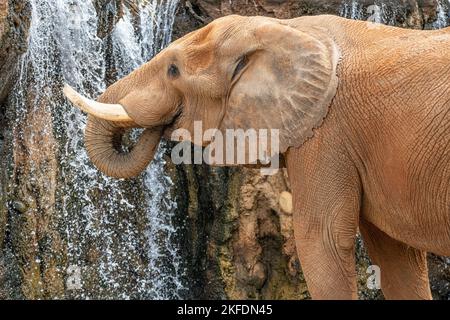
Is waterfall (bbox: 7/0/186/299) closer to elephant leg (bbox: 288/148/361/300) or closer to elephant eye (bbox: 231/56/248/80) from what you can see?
elephant eye (bbox: 231/56/248/80)

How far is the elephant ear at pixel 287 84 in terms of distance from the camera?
5.58 metres

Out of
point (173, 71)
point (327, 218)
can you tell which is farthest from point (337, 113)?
point (173, 71)

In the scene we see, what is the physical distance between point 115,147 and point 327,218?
1.25 metres

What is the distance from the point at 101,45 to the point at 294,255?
2.13 m

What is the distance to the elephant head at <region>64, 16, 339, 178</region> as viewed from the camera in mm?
5605

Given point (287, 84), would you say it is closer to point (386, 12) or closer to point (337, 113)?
point (337, 113)

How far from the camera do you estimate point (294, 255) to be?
855cm

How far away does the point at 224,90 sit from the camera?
5.82 m

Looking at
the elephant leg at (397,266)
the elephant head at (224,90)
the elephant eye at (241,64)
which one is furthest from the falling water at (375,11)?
the elephant eye at (241,64)

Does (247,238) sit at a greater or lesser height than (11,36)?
lesser

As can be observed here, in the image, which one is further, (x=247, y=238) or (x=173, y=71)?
(x=247, y=238)

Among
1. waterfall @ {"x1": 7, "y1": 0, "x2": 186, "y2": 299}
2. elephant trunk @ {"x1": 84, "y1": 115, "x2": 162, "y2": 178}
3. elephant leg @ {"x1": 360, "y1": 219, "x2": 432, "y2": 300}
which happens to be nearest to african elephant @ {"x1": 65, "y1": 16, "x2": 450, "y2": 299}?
elephant trunk @ {"x1": 84, "y1": 115, "x2": 162, "y2": 178}

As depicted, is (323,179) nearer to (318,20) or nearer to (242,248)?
(318,20)
